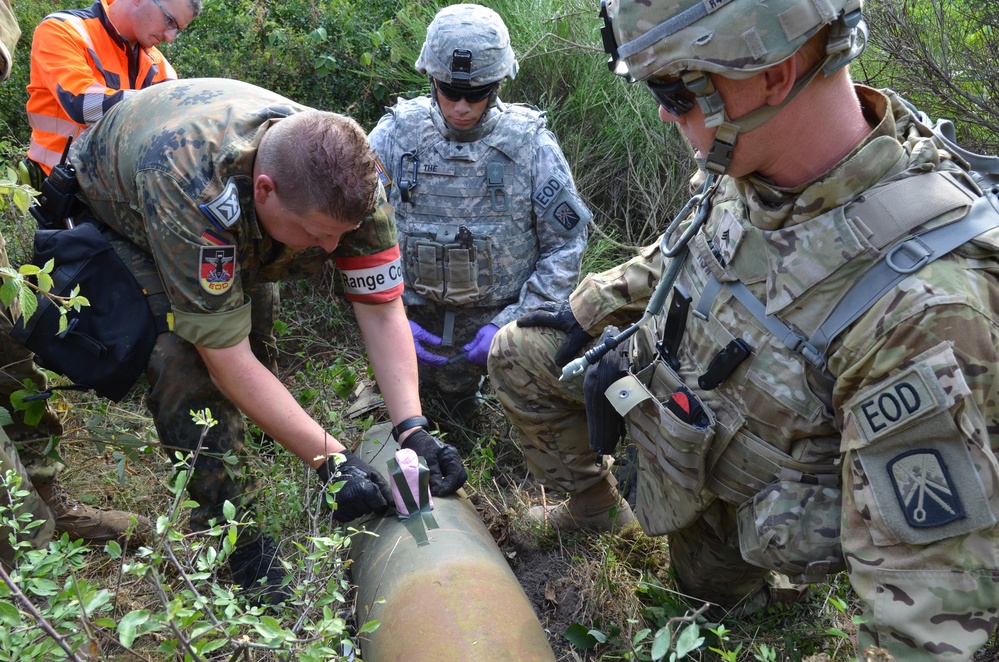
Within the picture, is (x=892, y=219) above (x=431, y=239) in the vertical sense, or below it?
above

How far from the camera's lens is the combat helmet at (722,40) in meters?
1.83

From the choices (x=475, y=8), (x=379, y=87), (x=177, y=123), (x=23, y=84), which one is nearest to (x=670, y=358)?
(x=177, y=123)

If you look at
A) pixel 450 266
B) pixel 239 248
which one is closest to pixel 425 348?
pixel 450 266

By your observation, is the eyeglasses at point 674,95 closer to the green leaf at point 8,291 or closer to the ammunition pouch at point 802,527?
the ammunition pouch at point 802,527

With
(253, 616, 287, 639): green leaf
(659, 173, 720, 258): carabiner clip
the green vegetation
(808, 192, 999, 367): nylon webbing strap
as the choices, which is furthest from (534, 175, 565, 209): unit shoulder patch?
(253, 616, 287, 639): green leaf

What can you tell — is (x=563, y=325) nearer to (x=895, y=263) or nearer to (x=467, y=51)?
(x=895, y=263)

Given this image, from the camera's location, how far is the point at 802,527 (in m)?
2.20

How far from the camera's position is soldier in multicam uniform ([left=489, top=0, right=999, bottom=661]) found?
1.77 m

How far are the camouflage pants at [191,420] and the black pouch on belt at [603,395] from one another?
125 cm

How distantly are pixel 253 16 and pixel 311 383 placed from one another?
308 cm

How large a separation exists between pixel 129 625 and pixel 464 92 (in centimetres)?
298

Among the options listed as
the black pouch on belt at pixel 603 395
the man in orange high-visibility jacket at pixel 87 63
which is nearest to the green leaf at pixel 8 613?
the black pouch on belt at pixel 603 395

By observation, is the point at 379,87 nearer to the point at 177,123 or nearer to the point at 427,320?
the point at 427,320

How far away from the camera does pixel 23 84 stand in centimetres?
654
